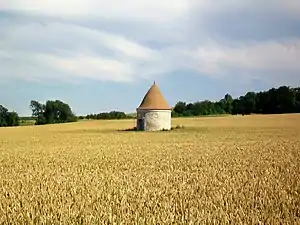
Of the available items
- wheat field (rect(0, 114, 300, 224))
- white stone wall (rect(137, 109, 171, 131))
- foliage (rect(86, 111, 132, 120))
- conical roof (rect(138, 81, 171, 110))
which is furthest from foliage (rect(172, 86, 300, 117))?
wheat field (rect(0, 114, 300, 224))

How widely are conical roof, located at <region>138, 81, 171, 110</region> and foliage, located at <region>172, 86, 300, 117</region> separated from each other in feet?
146

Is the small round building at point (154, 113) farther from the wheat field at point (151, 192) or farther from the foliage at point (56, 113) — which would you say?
the foliage at point (56, 113)

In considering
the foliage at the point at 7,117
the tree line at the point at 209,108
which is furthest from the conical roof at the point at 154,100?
the foliage at the point at 7,117

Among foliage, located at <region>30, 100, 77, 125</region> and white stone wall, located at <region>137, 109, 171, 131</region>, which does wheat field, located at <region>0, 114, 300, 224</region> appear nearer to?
white stone wall, located at <region>137, 109, 171, 131</region>

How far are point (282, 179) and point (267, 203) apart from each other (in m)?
3.75

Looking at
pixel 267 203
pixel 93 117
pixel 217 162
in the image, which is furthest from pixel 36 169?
Answer: pixel 93 117

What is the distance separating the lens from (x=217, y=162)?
A: 1769 centimetres

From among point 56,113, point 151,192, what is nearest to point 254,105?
point 56,113

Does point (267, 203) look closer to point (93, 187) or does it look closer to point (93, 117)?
point (93, 187)

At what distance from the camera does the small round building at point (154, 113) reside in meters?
53.9

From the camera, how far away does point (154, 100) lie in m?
55.0

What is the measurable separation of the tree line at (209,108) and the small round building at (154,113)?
4494 centimetres

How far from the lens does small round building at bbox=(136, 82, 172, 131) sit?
53906mm

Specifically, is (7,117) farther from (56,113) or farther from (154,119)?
(154,119)
